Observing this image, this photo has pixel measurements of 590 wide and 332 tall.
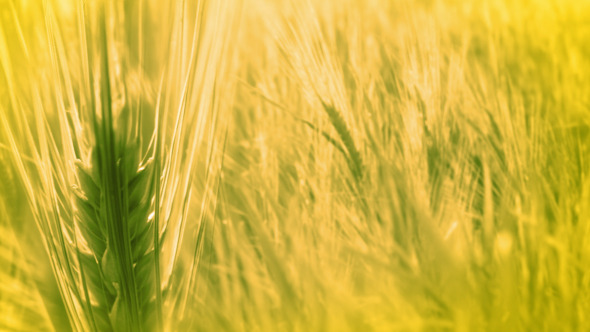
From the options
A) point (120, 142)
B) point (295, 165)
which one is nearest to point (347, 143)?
point (295, 165)

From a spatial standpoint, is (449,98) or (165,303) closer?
(165,303)

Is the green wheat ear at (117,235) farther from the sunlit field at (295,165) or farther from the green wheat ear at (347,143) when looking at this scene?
the green wheat ear at (347,143)

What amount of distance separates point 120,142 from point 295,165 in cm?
17

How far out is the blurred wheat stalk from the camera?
36cm

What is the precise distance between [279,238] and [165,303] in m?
0.12

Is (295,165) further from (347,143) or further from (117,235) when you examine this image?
(117,235)

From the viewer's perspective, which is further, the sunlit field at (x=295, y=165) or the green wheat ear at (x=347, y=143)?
the green wheat ear at (x=347, y=143)

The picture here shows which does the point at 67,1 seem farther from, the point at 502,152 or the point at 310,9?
the point at 502,152

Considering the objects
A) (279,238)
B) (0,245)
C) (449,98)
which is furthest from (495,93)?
(0,245)

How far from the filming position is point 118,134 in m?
0.36

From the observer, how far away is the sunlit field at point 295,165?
382 millimetres

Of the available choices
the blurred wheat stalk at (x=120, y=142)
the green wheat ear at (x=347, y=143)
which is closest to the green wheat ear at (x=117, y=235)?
the blurred wheat stalk at (x=120, y=142)

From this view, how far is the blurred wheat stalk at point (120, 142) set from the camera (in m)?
0.36

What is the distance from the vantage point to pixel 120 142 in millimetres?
366
